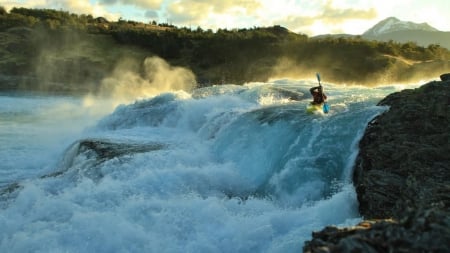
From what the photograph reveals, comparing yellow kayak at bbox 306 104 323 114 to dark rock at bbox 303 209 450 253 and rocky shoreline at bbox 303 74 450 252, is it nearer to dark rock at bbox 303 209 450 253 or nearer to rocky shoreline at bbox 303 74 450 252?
rocky shoreline at bbox 303 74 450 252

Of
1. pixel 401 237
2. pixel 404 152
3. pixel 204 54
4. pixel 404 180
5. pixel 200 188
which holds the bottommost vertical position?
pixel 200 188

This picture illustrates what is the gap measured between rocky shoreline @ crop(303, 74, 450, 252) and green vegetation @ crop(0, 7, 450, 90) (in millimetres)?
30663

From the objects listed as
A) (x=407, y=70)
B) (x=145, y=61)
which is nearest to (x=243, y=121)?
(x=407, y=70)

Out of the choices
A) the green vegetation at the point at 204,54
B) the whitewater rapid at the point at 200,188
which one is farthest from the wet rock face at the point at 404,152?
the green vegetation at the point at 204,54

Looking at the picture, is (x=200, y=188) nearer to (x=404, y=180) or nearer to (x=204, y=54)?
(x=404, y=180)

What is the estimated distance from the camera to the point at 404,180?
7441mm

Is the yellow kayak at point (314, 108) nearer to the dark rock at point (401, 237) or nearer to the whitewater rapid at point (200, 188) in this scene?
the whitewater rapid at point (200, 188)

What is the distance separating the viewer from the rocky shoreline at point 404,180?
354 cm

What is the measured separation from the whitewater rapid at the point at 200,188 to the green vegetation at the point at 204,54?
1113 inches

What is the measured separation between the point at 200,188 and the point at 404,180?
4087 mm

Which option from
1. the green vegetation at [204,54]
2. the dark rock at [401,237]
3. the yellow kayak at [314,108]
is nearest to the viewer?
the dark rock at [401,237]

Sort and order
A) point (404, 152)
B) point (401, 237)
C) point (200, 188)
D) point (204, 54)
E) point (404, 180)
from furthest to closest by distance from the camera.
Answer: point (204, 54) → point (200, 188) → point (404, 152) → point (404, 180) → point (401, 237)

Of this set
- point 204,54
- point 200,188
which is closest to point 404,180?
point 200,188

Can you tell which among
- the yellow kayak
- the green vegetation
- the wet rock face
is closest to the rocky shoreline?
the wet rock face
